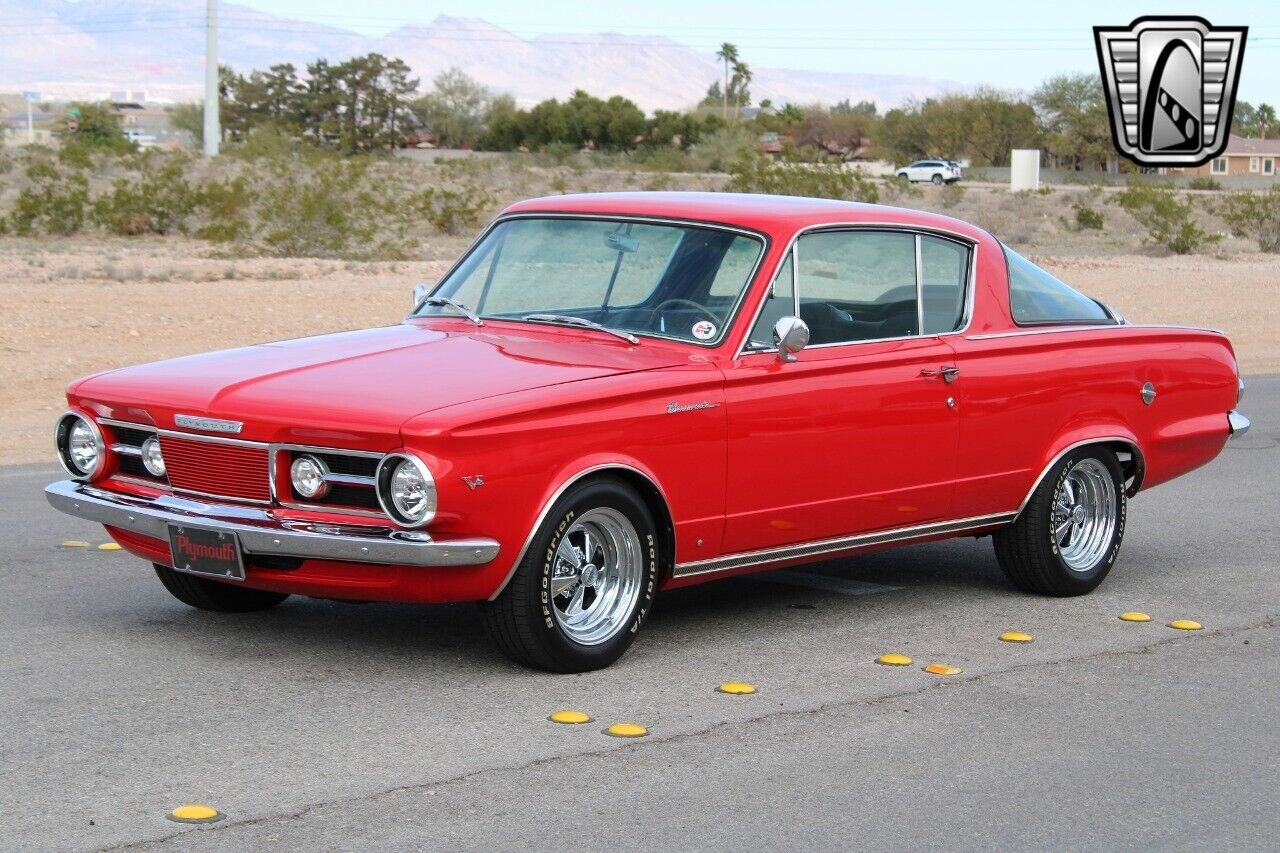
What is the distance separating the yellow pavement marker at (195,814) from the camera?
4594 millimetres

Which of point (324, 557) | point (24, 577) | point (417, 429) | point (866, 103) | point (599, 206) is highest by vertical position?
point (866, 103)

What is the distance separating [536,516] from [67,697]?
1562mm

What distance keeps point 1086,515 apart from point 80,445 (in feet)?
13.9

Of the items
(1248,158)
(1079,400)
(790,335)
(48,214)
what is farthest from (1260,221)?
(1248,158)

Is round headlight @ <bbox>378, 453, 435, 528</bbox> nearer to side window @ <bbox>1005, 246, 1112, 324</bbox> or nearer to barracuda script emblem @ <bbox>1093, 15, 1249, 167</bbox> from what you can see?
side window @ <bbox>1005, 246, 1112, 324</bbox>

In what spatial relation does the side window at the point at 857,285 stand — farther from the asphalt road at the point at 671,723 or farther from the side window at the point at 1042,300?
the asphalt road at the point at 671,723

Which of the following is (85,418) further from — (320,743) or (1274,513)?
(1274,513)

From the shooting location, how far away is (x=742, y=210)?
280 inches


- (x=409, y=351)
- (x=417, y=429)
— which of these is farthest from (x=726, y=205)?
(x=417, y=429)

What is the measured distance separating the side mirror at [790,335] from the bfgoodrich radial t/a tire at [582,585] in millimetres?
Answer: 864

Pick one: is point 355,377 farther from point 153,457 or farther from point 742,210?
point 742,210

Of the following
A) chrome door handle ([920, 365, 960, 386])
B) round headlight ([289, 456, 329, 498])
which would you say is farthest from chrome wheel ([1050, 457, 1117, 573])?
round headlight ([289, 456, 329, 498])

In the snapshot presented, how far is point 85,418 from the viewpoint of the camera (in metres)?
6.49

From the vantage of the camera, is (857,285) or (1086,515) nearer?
(857,285)
